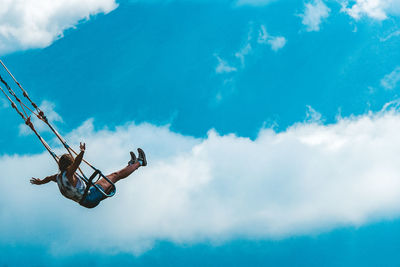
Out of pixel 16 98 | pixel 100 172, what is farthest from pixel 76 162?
pixel 16 98

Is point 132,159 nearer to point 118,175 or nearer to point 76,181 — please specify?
point 118,175

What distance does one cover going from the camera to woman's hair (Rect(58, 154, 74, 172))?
12.5 metres

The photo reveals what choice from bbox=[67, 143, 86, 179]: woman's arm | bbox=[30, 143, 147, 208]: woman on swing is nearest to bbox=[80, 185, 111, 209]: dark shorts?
bbox=[30, 143, 147, 208]: woman on swing

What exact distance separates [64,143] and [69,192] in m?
1.25

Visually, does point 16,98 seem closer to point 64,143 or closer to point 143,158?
point 64,143

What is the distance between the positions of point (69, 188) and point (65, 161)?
72 centimetres

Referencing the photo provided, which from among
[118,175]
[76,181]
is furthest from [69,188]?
[118,175]

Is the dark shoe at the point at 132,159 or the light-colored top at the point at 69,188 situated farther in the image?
the dark shoe at the point at 132,159

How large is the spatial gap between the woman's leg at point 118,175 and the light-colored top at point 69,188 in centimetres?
62

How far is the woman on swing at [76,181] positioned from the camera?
12.5 m

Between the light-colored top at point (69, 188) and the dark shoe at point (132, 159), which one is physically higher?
the dark shoe at point (132, 159)

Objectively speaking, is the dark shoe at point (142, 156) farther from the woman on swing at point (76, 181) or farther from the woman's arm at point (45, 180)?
the woman's arm at point (45, 180)

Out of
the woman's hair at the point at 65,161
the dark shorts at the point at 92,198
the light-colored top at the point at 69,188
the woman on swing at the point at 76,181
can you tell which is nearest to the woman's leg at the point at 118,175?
the woman on swing at the point at 76,181

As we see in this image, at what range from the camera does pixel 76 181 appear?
1296 centimetres
